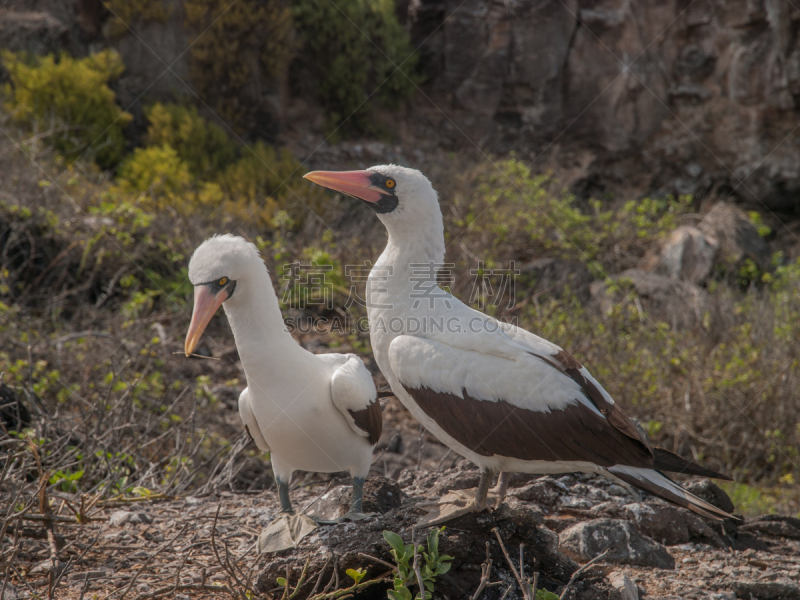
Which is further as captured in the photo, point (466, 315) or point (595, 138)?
point (595, 138)

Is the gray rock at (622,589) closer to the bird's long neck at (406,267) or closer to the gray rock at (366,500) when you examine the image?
the gray rock at (366,500)

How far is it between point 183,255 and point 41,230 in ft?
4.85

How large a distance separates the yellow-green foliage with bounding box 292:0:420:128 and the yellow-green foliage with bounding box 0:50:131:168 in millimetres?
3584

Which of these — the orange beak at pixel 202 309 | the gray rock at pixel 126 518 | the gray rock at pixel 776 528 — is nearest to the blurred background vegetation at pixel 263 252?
the gray rock at pixel 126 518

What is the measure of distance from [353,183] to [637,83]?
11.1 meters

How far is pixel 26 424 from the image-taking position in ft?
14.9

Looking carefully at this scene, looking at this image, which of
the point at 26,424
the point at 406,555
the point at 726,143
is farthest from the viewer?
the point at 726,143

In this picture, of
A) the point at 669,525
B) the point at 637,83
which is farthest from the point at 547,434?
the point at 637,83

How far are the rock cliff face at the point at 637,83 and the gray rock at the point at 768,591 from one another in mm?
10709

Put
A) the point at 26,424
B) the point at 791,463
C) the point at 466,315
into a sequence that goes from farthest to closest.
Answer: the point at 791,463
the point at 26,424
the point at 466,315

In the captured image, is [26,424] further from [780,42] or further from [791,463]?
[780,42]

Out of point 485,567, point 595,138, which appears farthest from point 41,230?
point 595,138

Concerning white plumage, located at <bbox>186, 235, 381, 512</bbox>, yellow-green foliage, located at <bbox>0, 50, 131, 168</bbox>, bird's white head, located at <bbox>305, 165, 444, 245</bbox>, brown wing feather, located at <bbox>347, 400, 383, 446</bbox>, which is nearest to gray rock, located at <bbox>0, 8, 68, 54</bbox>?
yellow-green foliage, located at <bbox>0, 50, 131, 168</bbox>
